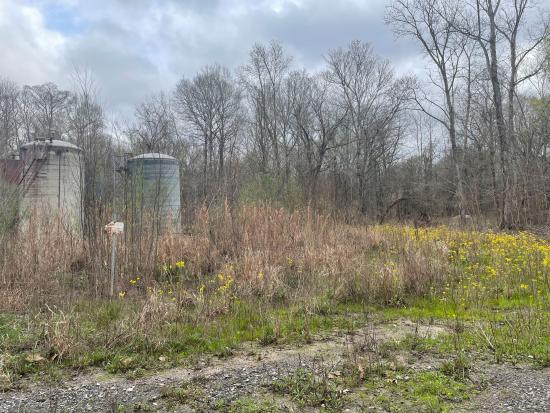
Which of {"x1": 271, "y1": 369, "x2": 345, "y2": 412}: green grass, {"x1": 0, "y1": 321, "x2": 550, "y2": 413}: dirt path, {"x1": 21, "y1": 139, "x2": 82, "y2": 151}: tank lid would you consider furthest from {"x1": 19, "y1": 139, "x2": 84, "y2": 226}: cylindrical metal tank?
{"x1": 271, "y1": 369, "x2": 345, "y2": 412}: green grass

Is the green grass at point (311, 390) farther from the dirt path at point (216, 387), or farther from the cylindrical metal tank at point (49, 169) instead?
the cylindrical metal tank at point (49, 169)

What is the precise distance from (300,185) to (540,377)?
28.5 ft

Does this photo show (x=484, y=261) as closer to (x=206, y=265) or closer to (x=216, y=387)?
(x=206, y=265)

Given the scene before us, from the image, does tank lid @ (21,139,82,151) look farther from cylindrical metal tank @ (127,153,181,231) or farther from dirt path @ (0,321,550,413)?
dirt path @ (0,321,550,413)

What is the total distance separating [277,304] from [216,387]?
2.28m

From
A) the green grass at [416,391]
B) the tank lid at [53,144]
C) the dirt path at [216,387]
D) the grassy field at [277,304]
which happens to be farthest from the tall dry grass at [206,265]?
the tank lid at [53,144]

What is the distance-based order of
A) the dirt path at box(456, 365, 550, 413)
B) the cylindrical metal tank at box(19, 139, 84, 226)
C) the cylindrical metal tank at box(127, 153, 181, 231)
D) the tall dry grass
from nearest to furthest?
the dirt path at box(456, 365, 550, 413)
the tall dry grass
the cylindrical metal tank at box(127, 153, 181, 231)
the cylindrical metal tank at box(19, 139, 84, 226)

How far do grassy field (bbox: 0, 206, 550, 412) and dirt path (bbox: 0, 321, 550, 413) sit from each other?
135 mm

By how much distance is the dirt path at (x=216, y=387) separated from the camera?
292 centimetres

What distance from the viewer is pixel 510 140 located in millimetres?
19344

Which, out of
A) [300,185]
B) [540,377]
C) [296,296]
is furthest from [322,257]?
[300,185]

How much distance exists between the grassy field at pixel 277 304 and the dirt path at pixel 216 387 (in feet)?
0.44

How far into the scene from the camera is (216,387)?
3219 millimetres

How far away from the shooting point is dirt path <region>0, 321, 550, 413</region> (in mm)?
2922
